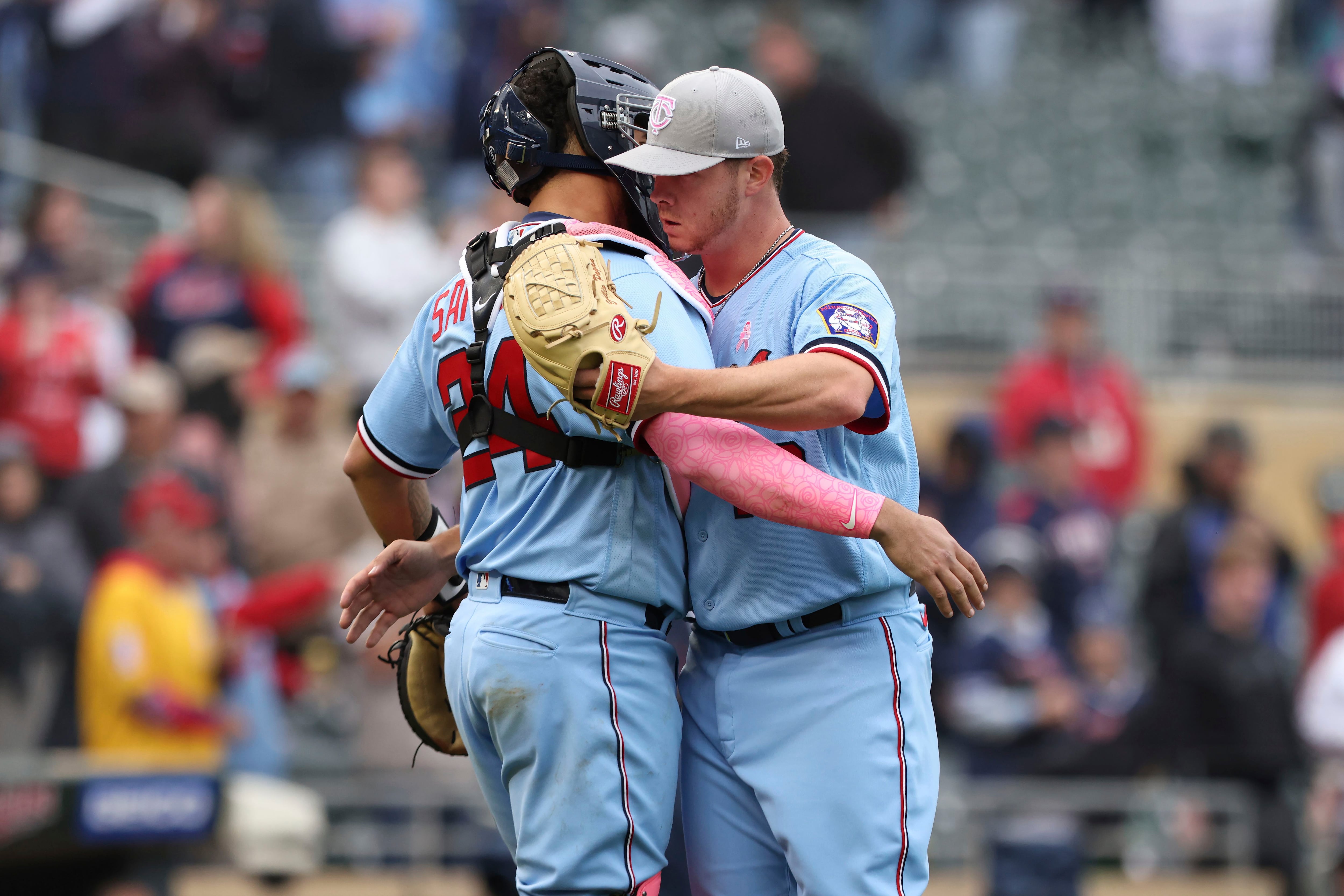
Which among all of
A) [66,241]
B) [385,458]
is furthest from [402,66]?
[385,458]

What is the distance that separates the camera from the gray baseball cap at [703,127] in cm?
376

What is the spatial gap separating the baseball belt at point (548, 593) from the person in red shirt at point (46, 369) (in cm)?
564

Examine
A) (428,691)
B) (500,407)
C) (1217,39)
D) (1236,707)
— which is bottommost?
(1236,707)

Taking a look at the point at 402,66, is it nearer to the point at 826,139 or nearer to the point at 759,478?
the point at 826,139

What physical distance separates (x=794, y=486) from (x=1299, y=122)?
12.6 m

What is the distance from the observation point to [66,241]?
383 inches

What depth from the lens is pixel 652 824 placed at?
12.2 ft

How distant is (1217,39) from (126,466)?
11.7 meters

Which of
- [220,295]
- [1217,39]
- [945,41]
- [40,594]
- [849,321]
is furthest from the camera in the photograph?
[1217,39]

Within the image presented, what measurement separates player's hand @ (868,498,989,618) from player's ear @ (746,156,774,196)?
80 centimetres

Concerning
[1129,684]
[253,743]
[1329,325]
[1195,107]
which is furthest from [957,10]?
[253,743]

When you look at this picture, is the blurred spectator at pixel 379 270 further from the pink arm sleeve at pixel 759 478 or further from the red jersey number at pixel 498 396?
the pink arm sleeve at pixel 759 478

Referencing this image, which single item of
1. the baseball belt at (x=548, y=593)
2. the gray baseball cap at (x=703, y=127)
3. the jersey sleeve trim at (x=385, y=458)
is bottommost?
the baseball belt at (x=548, y=593)

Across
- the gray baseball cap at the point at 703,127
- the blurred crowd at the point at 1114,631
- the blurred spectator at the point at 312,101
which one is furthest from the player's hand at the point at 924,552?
the blurred spectator at the point at 312,101
